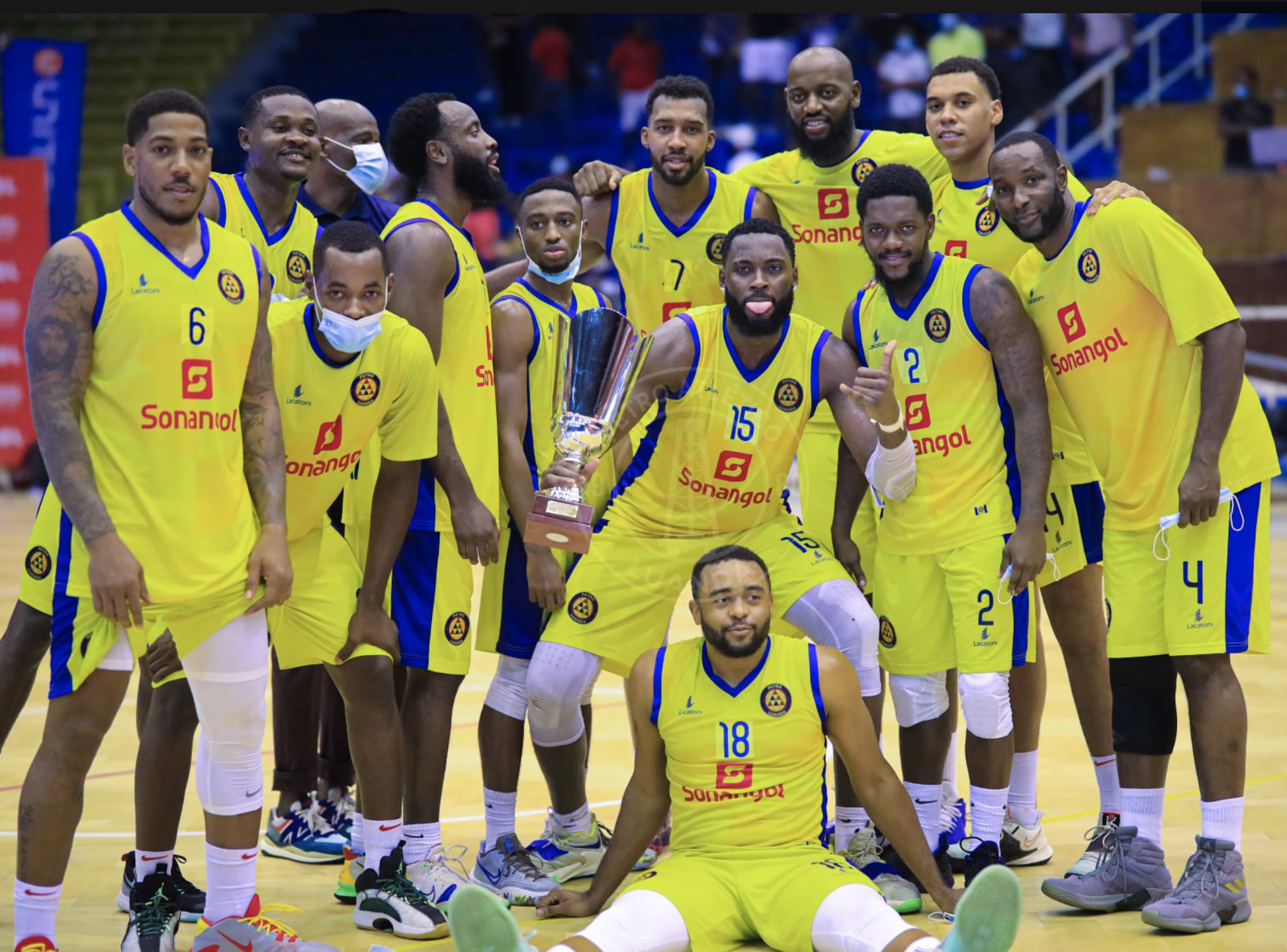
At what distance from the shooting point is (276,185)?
5242 millimetres

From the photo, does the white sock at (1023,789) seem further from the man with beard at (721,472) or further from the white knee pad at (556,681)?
the white knee pad at (556,681)

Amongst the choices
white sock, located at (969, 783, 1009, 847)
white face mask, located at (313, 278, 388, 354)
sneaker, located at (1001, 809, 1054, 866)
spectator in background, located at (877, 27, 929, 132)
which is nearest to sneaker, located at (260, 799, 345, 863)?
white face mask, located at (313, 278, 388, 354)

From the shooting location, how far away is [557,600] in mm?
4965

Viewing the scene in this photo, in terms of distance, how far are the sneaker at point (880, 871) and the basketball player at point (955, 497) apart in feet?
0.57

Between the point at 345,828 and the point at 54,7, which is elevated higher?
the point at 54,7

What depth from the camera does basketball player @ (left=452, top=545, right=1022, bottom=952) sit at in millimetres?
4070

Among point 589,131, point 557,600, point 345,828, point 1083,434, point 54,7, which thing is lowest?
point 345,828

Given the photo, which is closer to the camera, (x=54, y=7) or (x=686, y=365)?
(x=686, y=365)

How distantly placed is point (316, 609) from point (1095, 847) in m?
2.51

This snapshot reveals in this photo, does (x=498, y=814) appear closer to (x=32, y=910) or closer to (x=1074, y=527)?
(x=32, y=910)

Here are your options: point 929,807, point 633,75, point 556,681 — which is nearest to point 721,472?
point 556,681

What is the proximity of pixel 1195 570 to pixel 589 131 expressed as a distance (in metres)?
15.3

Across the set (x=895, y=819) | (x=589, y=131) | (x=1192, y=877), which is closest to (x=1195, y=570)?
(x=1192, y=877)

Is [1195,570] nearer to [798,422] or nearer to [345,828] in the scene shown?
[798,422]
